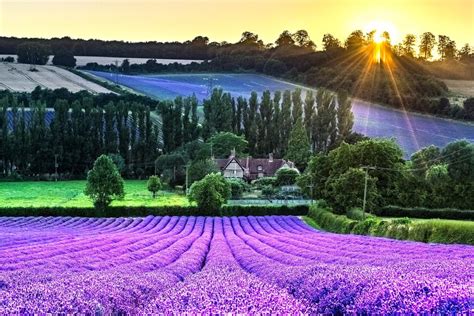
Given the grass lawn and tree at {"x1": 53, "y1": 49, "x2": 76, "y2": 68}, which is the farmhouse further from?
tree at {"x1": 53, "y1": 49, "x2": 76, "y2": 68}

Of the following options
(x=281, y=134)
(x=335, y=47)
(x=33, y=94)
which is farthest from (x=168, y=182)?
(x=335, y=47)

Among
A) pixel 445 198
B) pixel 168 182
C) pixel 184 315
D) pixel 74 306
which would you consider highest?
pixel 184 315

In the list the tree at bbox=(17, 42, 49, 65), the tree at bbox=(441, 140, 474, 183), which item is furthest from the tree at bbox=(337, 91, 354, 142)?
the tree at bbox=(17, 42, 49, 65)

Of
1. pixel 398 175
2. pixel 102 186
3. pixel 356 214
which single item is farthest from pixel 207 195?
pixel 356 214

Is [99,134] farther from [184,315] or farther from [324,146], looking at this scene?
[184,315]

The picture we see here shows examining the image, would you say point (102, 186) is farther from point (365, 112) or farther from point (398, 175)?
point (365, 112)

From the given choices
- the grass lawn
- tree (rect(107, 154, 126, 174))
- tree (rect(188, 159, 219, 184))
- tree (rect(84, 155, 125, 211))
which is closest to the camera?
tree (rect(84, 155, 125, 211))
